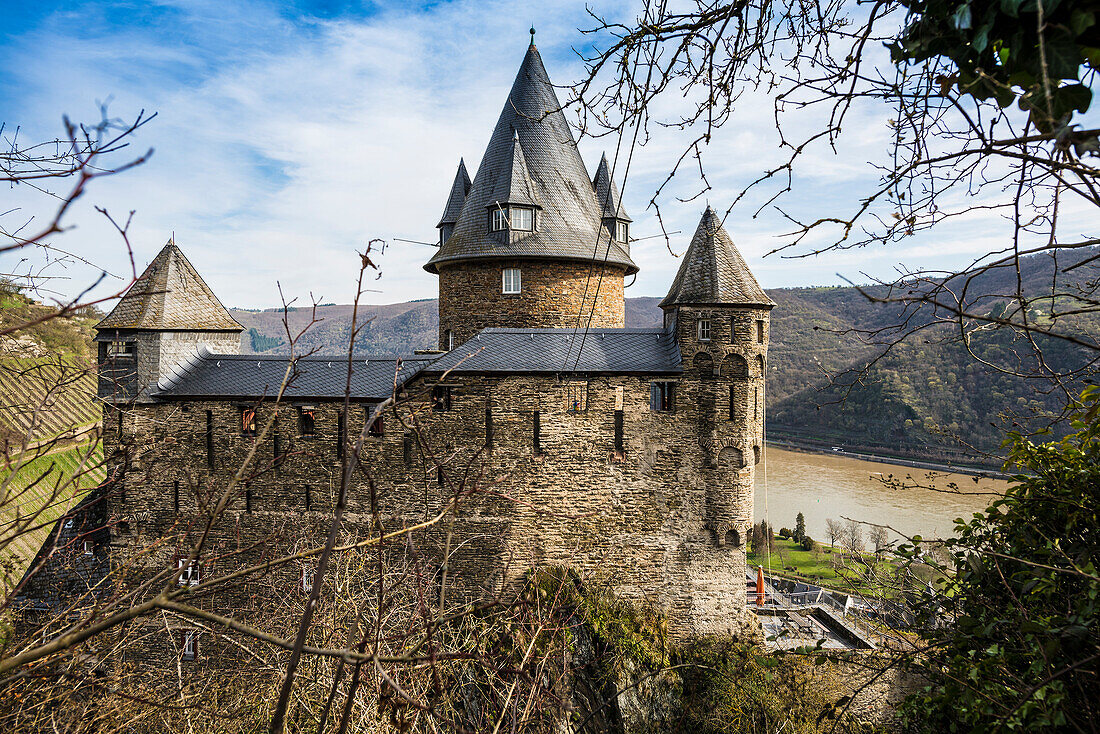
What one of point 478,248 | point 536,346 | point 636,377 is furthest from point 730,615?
point 478,248

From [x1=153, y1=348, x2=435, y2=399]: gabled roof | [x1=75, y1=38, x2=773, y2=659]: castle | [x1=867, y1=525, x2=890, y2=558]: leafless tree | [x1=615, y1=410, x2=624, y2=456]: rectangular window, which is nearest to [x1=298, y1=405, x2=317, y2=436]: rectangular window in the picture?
[x1=75, y1=38, x2=773, y2=659]: castle

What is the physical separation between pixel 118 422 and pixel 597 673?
9.28 meters

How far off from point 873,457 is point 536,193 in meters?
35.0

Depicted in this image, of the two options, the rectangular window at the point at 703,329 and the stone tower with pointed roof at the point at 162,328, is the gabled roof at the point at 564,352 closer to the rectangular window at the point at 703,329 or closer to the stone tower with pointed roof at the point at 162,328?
the rectangular window at the point at 703,329

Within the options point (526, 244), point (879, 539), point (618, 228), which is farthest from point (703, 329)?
point (879, 539)

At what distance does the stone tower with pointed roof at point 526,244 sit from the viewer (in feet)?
40.0

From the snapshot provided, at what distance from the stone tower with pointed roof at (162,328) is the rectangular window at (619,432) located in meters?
8.07

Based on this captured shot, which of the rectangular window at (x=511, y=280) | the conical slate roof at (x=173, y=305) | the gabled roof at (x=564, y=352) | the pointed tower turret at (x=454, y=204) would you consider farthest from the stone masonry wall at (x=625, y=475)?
the pointed tower turret at (x=454, y=204)

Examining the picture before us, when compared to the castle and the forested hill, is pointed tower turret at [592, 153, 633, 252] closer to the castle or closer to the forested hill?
the castle

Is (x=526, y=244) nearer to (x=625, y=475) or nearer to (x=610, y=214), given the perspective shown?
(x=610, y=214)

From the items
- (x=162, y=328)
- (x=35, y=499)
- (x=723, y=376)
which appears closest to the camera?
(x=35, y=499)

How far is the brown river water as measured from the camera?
994 inches

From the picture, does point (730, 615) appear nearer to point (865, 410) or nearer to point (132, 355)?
point (132, 355)

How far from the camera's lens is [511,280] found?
40.2 ft
